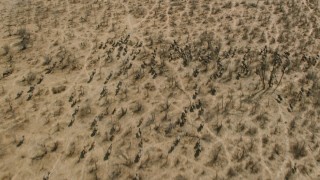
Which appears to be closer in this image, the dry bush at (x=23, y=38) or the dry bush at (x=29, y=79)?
the dry bush at (x=29, y=79)

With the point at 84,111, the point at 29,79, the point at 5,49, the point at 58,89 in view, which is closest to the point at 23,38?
the point at 5,49

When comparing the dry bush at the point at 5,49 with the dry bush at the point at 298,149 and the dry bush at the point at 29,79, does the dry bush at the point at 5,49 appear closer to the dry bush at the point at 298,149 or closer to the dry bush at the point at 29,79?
the dry bush at the point at 29,79

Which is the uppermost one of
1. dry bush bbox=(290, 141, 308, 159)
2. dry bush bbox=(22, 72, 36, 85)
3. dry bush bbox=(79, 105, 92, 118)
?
dry bush bbox=(22, 72, 36, 85)

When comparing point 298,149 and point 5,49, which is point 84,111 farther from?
point 298,149

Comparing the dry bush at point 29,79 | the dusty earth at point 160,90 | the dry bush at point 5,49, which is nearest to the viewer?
the dusty earth at point 160,90

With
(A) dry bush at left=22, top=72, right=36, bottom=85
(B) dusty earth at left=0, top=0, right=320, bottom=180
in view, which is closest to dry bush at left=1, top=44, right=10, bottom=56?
(B) dusty earth at left=0, top=0, right=320, bottom=180

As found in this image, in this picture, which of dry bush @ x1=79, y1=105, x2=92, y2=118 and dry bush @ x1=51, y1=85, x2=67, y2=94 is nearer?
dry bush @ x1=79, y1=105, x2=92, y2=118

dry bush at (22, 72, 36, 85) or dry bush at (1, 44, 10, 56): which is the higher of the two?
dry bush at (1, 44, 10, 56)

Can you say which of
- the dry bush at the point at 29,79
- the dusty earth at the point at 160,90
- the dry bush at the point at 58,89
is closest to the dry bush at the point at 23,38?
the dusty earth at the point at 160,90

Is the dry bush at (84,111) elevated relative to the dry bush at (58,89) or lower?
lower

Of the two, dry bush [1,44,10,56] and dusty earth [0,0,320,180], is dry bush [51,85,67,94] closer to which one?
dusty earth [0,0,320,180]
